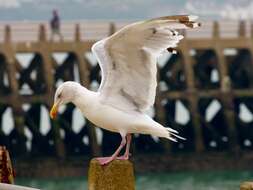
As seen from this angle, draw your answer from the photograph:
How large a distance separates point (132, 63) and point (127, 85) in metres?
0.18

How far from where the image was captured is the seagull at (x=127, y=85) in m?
8.77

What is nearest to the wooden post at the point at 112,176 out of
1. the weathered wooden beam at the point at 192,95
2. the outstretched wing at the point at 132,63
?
the outstretched wing at the point at 132,63

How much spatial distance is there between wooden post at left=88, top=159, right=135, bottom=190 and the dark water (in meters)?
26.4

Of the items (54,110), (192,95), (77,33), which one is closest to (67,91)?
(54,110)

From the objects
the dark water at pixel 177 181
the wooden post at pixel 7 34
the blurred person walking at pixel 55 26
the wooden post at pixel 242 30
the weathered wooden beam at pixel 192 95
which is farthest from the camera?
the wooden post at pixel 242 30

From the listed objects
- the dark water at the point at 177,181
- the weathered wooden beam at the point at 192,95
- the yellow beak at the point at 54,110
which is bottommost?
the dark water at the point at 177,181

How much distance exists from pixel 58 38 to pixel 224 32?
5.00 meters

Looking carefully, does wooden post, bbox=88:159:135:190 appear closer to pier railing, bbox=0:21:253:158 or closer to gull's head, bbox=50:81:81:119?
gull's head, bbox=50:81:81:119

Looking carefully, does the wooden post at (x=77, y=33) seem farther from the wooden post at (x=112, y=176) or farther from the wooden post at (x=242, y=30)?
the wooden post at (x=112, y=176)

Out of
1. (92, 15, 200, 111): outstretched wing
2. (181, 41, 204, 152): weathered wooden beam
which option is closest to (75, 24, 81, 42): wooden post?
(181, 41, 204, 152): weathered wooden beam

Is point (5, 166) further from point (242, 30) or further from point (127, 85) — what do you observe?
point (242, 30)

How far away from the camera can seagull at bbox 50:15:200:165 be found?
8773 millimetres

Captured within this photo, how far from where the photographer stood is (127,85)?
365 inches

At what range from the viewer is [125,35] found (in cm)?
881
